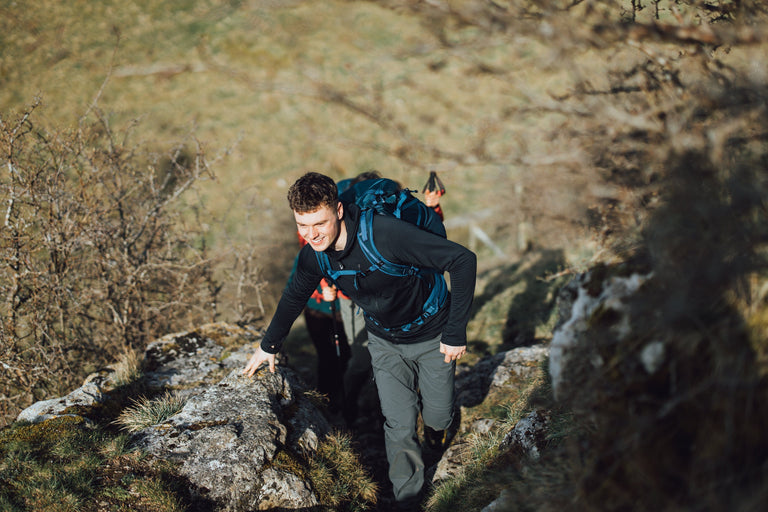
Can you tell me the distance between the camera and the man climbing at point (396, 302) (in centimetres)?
323

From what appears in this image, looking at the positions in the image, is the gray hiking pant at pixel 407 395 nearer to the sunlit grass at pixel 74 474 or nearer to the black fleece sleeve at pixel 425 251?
the black fleece sleeve at pixel 425 251

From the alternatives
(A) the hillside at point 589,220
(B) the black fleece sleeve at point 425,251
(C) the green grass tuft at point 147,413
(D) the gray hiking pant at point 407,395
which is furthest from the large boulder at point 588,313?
(C) the green grass tuft at point 147,413

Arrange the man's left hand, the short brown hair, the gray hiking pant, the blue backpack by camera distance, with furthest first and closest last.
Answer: the gray hiking pant < the man's left hand < the blue backpack < the short brown hair

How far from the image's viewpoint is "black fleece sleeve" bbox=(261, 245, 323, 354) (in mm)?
3605

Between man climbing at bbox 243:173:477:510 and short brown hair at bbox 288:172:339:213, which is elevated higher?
short brown hair at bbox 288:172:339:213

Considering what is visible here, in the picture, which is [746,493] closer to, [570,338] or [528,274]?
[570,338]

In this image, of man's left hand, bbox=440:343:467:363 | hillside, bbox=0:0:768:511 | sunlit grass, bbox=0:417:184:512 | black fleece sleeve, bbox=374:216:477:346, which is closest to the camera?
hillside, bbox=0:0:768:511

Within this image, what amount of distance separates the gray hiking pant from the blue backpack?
0.92ft

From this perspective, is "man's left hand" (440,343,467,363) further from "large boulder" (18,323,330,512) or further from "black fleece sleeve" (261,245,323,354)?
"large boulder" (18,323,330,512)

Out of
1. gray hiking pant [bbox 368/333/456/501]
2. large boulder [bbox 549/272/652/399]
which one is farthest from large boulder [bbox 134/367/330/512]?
large boulder [bbox 549/272/652/399]

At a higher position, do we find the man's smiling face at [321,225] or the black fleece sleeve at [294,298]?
the man's smiling face at [321,225]

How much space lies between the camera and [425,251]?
10.6 ft

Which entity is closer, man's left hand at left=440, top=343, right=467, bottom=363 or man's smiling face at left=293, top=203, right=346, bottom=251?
man's smiling face at left=293, top=203, right=346, bottom=251

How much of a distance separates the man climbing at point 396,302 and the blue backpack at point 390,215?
0.01 m
